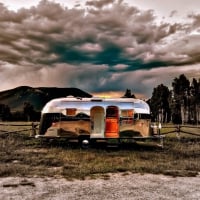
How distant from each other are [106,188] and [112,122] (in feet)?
29.0

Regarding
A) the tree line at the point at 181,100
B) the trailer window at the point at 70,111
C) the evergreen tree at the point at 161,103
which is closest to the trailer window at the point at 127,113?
the trailer window at the point at 70,111

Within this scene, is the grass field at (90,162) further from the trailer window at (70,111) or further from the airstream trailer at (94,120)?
the trailer window at (70,111)

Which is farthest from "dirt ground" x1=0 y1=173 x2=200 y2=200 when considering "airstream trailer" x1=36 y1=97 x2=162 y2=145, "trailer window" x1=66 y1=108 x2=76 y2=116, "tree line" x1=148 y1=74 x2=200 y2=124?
"tree line" x1=148 y1=74 x2=200 y2=124

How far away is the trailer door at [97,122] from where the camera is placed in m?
17.3

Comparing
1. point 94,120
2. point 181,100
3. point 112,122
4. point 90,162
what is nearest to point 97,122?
point 94,120

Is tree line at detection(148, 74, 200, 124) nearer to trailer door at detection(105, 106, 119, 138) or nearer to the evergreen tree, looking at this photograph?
the evergreen tree

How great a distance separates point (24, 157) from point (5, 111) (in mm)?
100302

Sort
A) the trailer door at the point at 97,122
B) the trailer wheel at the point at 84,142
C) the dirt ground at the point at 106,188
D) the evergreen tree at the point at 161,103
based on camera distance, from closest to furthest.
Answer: the dirt ground at the point at 106,188, the trailer wheel at the point at 84,142, the trailer door at the point at 97,122, the evergreen tree at the point at 161,103

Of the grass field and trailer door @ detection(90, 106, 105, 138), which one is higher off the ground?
trailer door @ detection(90, 106, 105, 138)

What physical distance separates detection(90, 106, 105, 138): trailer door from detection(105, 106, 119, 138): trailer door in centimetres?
26

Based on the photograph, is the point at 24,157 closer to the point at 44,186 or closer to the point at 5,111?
the point at 44,186

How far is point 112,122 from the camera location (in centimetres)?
1748

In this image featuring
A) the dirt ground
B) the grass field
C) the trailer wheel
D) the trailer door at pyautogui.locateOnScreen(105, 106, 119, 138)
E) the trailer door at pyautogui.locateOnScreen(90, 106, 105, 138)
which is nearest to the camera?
the dirt ground

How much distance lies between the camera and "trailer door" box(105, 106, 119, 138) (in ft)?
57.1
